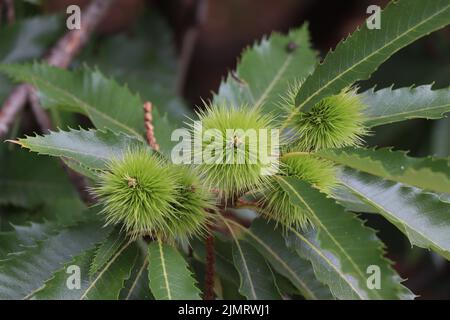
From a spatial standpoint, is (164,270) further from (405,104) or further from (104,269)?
(405,104)

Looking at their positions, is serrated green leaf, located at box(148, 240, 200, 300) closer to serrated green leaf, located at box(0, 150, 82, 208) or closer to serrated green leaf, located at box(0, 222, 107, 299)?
serrated green leaf, located at box(0, 222, 107, 299)

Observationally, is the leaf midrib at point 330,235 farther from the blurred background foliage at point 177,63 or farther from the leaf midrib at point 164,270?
the blurred background foliage at point 177,63

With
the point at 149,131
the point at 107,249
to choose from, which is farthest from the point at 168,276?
the point at 149,131

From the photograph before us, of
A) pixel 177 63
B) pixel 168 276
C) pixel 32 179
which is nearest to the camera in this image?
pixel 168 276

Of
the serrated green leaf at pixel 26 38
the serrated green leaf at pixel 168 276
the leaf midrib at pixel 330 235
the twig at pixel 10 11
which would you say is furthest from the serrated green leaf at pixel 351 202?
the twig at pixel 10 11

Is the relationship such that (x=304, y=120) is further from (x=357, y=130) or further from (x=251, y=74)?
(x=251, y=74)

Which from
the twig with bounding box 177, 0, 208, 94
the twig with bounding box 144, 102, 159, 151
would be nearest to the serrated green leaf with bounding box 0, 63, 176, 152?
the twig with bounding box 144, 102, 159, 151

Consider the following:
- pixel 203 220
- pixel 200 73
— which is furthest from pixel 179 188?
pixel 200 73
